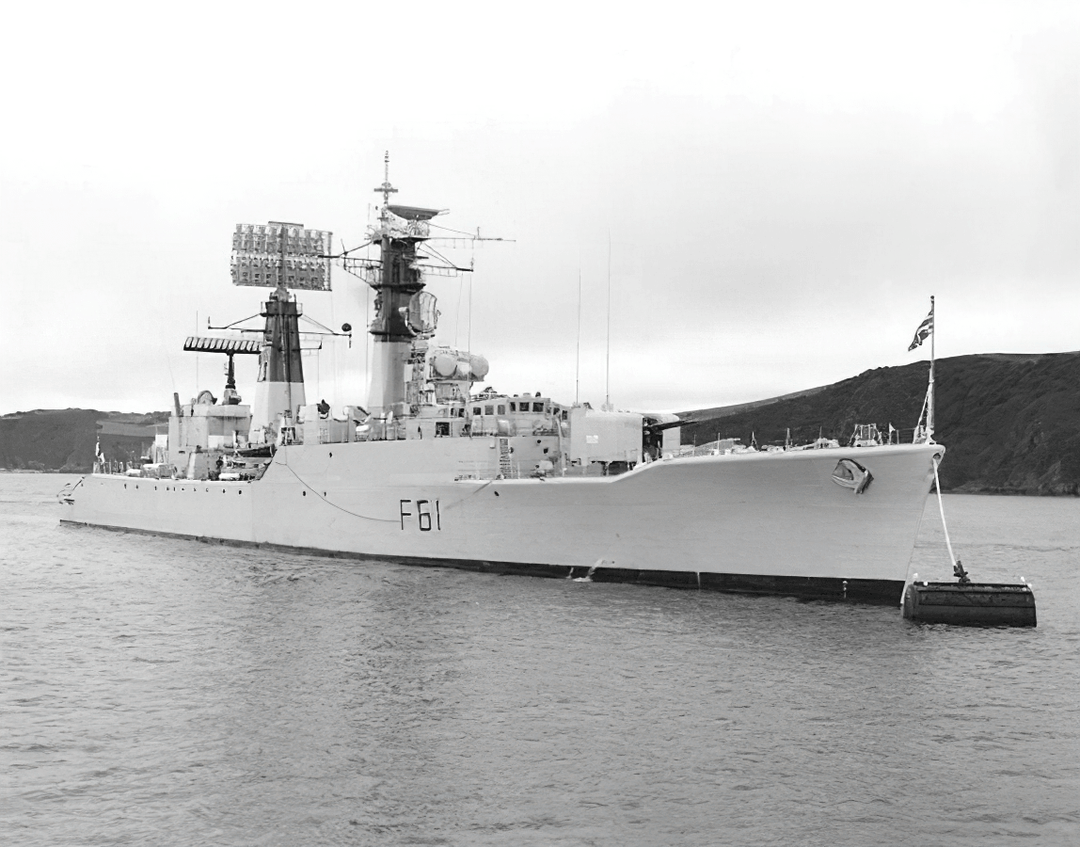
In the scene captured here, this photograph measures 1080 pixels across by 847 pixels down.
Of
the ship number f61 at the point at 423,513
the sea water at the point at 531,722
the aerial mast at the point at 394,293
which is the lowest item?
the sea water at the point at 531,722

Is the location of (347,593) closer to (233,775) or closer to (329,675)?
(329,675)

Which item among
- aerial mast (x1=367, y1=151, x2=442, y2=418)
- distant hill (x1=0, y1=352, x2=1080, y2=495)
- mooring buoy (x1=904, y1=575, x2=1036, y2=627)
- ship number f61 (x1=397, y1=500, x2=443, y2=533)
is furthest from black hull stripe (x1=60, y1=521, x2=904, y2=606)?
distant hill (x1=0, y1=352, x2=1080, y2=495)

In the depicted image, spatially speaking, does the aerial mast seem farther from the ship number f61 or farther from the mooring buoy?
the mooring buoy

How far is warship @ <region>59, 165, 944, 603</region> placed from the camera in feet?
71.9

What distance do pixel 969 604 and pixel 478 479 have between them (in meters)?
12.4

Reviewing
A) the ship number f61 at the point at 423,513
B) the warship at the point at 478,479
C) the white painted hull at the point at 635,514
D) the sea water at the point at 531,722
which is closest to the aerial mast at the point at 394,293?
the warship at the point at 478,479

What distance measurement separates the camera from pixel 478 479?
2697 centimetres

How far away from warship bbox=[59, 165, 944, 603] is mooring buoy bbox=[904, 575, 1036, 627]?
1.15 meters

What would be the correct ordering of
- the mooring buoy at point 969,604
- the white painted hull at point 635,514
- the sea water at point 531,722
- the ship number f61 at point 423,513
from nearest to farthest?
the sea water at point 531,722 < the mooring buoy at point 969,604 < the white painted hull at point 635,514 < the ship number f61 at point 423,513

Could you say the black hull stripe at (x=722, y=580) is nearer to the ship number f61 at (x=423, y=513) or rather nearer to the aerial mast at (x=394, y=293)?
the ship number f61 at (x=423, y=513)

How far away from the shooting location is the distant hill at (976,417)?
102 m

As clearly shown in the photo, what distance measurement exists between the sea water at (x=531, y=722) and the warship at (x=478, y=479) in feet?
4.12

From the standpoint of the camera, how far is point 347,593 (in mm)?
24859

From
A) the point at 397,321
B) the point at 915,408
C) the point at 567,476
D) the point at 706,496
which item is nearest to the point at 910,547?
the point at 706,496
